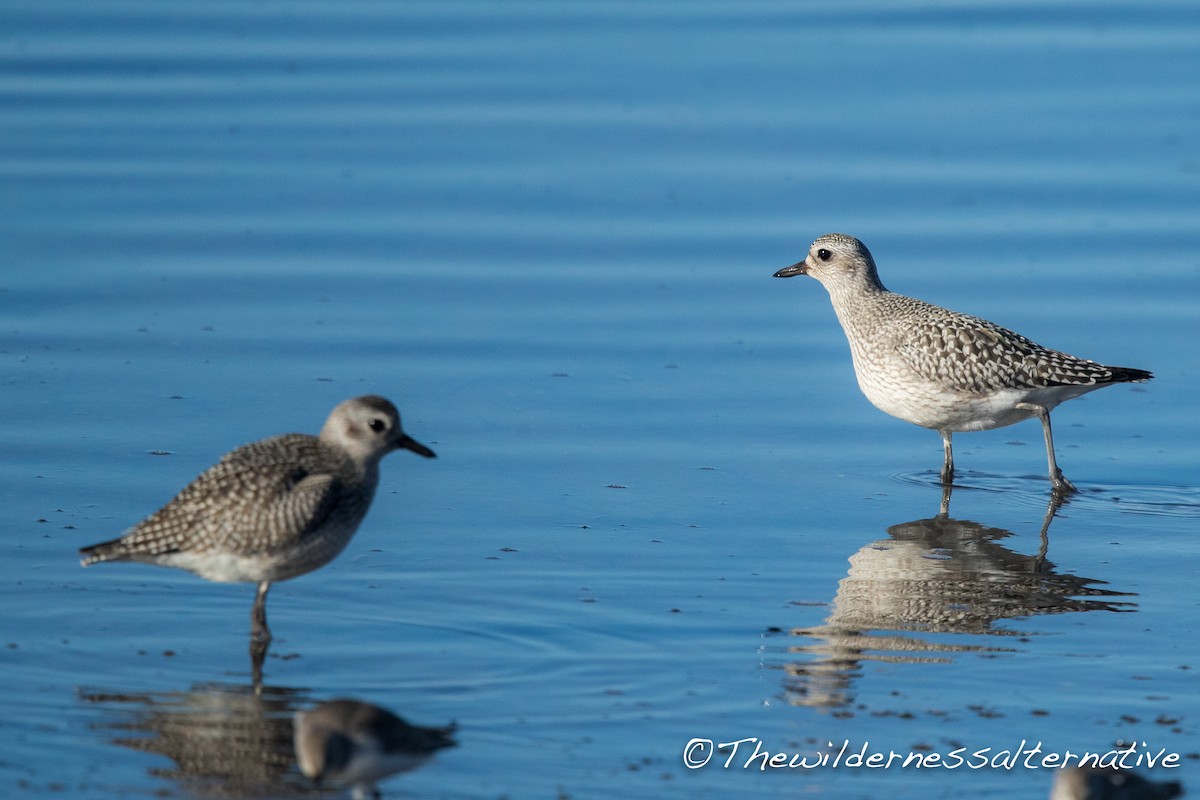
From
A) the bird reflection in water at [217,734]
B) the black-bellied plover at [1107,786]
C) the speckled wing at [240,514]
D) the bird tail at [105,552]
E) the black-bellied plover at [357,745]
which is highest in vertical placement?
the speckled wing at [240,514]

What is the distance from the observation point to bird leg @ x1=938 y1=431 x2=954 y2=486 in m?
11.7

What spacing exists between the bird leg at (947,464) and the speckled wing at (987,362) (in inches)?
16.0

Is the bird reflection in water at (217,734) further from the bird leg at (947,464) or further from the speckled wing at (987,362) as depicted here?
the speckled wing at (987,362)

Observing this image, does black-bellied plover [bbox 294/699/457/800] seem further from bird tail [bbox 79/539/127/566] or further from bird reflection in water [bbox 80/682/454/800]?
bird tail [bbox 79/539/127/566]

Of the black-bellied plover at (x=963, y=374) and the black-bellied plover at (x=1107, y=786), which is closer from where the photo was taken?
the black-bellied plover at (x=1107, y=786)

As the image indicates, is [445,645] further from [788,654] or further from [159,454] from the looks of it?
[159,454]

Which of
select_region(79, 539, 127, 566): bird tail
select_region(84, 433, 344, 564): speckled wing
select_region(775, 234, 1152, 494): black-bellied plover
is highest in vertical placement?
select_region(775, 234, 1152, 494): black-bellied plover

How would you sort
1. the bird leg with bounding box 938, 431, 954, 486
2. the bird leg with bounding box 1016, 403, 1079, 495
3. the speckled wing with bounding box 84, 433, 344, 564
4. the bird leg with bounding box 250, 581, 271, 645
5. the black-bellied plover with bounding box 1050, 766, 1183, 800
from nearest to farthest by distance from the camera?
the black-bellied plover with bounding box 1050, 766, 1183, 800, the speckled wing with bounding box 84, 433, 344, 564, the bird leg with bounding box 250, 581, 271, 645, the bird leg with bounding box 1016, 403, 1079, 495, the bird leg with bounding box 938, 431, 954, 486

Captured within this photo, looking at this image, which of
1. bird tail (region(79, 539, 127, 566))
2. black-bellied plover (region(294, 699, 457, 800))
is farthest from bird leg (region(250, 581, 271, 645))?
black-bellied plover (region(294, 699, 457, 800))

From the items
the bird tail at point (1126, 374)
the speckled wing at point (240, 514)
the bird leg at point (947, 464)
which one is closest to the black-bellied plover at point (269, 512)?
the speckled wing at point (240, 514)

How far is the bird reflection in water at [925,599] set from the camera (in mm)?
8383

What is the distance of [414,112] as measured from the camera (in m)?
20.0

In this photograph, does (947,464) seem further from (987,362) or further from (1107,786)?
(1107,786)

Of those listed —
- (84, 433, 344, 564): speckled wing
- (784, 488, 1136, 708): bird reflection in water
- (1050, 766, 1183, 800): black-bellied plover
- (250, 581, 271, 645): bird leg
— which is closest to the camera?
(1050, 766, 1183, 800): black-bellied plover
